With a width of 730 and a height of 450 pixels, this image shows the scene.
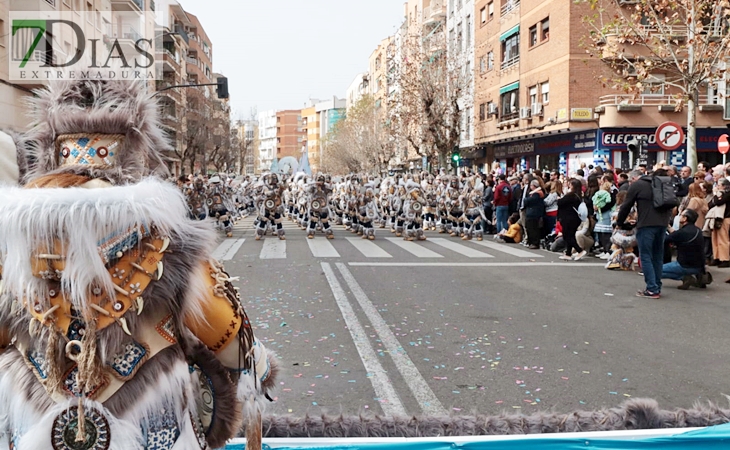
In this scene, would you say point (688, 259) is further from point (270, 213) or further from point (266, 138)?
point (266, 138)

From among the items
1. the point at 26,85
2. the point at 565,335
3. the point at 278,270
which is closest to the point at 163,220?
the point at 565,335

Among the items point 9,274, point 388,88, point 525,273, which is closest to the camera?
point 9,274

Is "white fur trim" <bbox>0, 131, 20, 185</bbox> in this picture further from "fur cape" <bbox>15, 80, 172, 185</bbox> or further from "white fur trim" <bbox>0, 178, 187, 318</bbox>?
"white fur trim" <bbox>0, 178, 187, 318</bbox>

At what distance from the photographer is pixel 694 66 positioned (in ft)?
50.5

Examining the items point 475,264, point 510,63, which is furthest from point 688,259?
point 510,63

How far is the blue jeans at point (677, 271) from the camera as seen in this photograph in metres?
9.78

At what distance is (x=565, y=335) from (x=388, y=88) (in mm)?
66270

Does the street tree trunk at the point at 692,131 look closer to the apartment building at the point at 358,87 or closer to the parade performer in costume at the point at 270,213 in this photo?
the parade performer in costume at the point at 270,213

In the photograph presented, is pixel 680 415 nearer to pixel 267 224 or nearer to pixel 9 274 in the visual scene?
pixel 9 274

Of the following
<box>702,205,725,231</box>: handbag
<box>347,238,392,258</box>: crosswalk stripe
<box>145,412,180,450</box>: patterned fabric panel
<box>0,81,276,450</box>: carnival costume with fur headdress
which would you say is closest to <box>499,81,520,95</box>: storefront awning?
<box>347,238,392,258</box>: crosswalk stripe

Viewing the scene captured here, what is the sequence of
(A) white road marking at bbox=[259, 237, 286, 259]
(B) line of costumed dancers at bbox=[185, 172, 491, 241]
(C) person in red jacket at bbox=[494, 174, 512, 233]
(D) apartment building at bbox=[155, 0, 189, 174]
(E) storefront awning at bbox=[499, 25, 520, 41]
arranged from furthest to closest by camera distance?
(D) apartment building at bbox=[155, 0, 189, 174] → (E) storefront awning at bbox=[499, 25, 520, 41] → (C) person in red jacket at bbox=[494, 174, 512, 233] → (B) line of costumed dancers at bbox=[185, 172, 491, 241] → (A) white road marking at bbox=[259, 237, 286, 259]

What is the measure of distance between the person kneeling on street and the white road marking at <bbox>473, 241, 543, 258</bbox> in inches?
163

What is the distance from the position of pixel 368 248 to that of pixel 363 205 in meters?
3.58

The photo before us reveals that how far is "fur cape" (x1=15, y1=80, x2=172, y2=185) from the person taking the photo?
200 cm
